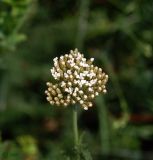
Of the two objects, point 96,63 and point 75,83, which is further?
point 96,63

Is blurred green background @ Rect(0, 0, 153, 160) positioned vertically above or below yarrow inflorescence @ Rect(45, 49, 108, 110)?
above

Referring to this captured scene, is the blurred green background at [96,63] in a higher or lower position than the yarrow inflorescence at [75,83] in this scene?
higher

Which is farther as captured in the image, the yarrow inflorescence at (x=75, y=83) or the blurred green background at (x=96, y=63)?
the blurred green background at (x=96, y=63)

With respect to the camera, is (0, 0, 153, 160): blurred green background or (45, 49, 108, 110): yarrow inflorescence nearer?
(45, 49, 108, 110): yarrow inflorescence

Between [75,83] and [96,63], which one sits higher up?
[96,63]
